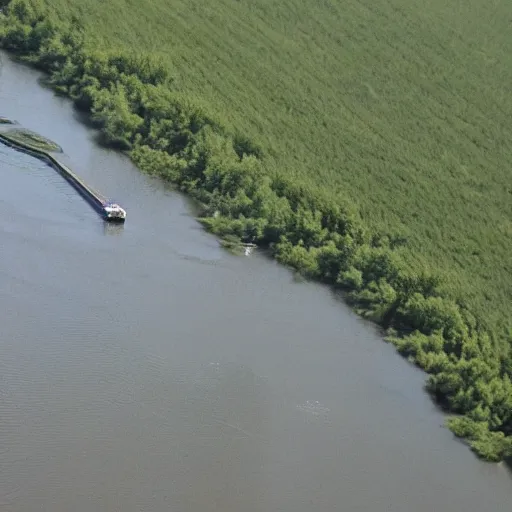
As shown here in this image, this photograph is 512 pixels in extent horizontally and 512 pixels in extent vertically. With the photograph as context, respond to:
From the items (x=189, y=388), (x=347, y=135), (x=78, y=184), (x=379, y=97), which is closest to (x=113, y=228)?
(x=78, y=184)

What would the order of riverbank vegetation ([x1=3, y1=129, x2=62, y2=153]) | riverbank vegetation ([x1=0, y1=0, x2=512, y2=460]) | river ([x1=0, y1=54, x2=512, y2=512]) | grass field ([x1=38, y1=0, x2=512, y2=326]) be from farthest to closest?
riverbank vegetation ([x1=3, y1=129, x2=62, y2=153]), grass field ([x1=38, y1=0, x2=512, y2=326]), riverbank vegetation ([x1=0, y1=0, x2=512, y2=460]), river ([x1=0, y1=54, x2=512, y2=512])

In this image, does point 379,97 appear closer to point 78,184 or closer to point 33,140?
point 33,140

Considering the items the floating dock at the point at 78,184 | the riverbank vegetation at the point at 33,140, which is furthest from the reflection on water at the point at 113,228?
the riverbank vegetation at the point at 33,140

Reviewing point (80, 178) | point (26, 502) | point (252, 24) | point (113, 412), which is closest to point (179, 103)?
point (80, 178)

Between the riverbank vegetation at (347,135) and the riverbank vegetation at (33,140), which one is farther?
the riverbank vegetation at (33,140)

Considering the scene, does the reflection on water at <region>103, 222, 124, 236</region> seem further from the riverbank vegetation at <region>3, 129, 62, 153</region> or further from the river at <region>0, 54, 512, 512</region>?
the riverbank vegetation at <region>3, 129, 62, 153</region>

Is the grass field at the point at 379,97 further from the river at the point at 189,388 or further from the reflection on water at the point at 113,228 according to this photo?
Result: the reflection on water at the point at 113,228

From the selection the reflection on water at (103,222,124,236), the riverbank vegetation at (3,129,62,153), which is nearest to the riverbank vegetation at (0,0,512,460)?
the riverbank vegetation at (3,129,62,153)
